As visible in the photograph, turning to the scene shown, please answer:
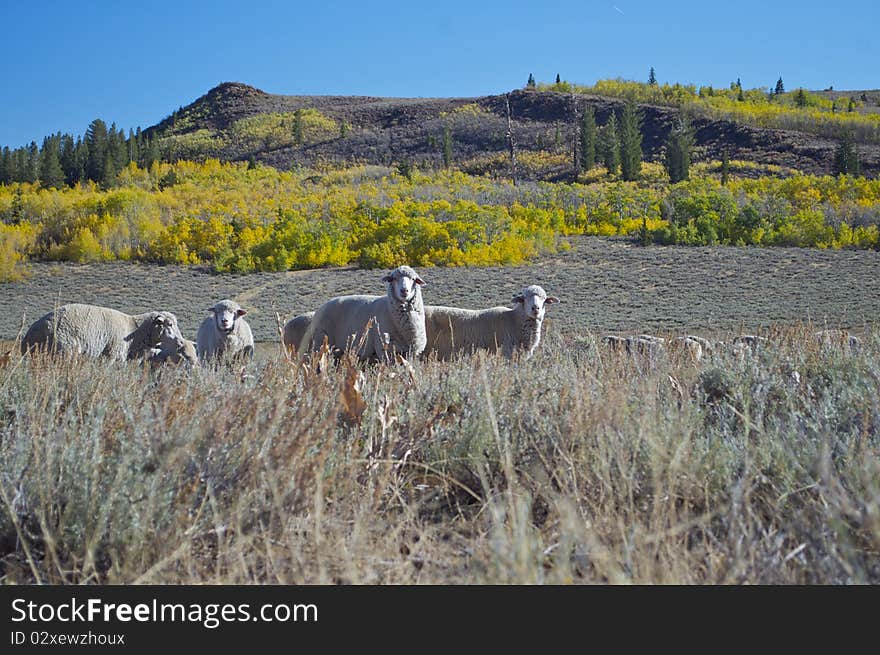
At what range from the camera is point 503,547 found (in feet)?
8.07

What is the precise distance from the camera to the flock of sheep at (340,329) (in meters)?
9.80

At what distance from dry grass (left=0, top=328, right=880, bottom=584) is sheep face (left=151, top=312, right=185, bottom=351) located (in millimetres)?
5939

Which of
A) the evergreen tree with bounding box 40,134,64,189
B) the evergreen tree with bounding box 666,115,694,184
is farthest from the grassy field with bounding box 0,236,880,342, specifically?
the evergreen tree with bounding box 40,134,64,189

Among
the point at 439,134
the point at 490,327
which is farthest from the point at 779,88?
the point at 490,327

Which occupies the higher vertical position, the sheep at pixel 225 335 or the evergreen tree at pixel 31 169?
the evergreen tree at pixel 31 169

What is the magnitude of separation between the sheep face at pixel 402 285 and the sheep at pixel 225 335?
211 cm

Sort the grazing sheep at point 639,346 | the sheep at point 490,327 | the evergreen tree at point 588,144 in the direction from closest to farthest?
the grazing sheep at point 639,346, the sheep at point 490,327, the evergreen tree at point 588,144

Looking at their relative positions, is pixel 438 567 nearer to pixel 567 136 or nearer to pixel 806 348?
pixel 806 348

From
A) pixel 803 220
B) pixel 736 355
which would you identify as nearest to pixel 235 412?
pixel 736 355

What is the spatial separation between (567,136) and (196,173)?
41877 millimetres

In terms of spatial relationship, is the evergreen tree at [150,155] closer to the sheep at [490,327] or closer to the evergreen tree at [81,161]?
the evergreen tree at [81,161]

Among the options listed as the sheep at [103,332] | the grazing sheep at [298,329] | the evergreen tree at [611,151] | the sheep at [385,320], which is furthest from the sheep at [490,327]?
the evergreen tree at [611,151]

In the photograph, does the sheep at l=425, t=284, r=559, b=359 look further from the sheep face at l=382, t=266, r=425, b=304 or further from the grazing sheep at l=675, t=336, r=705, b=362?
the grazing sheep at l=675, t=336, r=705, b=362

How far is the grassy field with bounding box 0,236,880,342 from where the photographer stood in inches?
861
